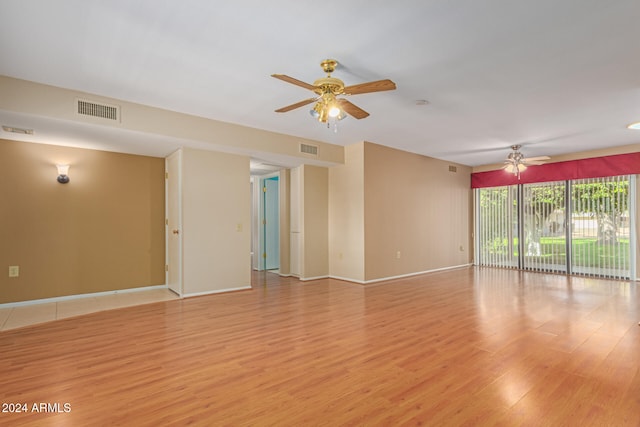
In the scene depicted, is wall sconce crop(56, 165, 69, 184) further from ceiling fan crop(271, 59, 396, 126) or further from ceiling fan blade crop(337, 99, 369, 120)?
ceiling fan blade crop(337, 99, 369, 120)

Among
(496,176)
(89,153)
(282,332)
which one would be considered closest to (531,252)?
(496,176)

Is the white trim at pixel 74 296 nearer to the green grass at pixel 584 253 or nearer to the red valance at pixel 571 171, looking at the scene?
the red valance at pixel 571 171

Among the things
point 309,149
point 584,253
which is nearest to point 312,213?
point 309,149

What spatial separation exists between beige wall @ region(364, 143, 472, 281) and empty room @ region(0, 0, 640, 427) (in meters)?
0.07

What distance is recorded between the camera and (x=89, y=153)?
511cm

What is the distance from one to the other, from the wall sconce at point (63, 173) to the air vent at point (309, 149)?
368 cm

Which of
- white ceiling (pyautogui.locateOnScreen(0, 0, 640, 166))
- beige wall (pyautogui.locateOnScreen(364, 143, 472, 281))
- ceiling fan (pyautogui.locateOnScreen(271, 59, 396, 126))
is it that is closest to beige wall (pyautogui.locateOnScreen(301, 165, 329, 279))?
beige wall (pyautogui.locateOnScreen(364, 143, 472, 281))

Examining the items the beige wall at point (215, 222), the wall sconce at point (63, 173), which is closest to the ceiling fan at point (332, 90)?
the beige wall at point (215, 222)

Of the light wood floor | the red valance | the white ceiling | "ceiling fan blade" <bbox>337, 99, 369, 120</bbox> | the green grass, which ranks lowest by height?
the light wood floor

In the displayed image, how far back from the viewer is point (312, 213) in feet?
22.0

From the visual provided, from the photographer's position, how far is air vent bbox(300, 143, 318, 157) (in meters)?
5.91

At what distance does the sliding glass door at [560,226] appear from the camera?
658cm

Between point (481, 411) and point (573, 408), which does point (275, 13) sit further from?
point (573, 408)

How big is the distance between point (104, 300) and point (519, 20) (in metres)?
6.04
